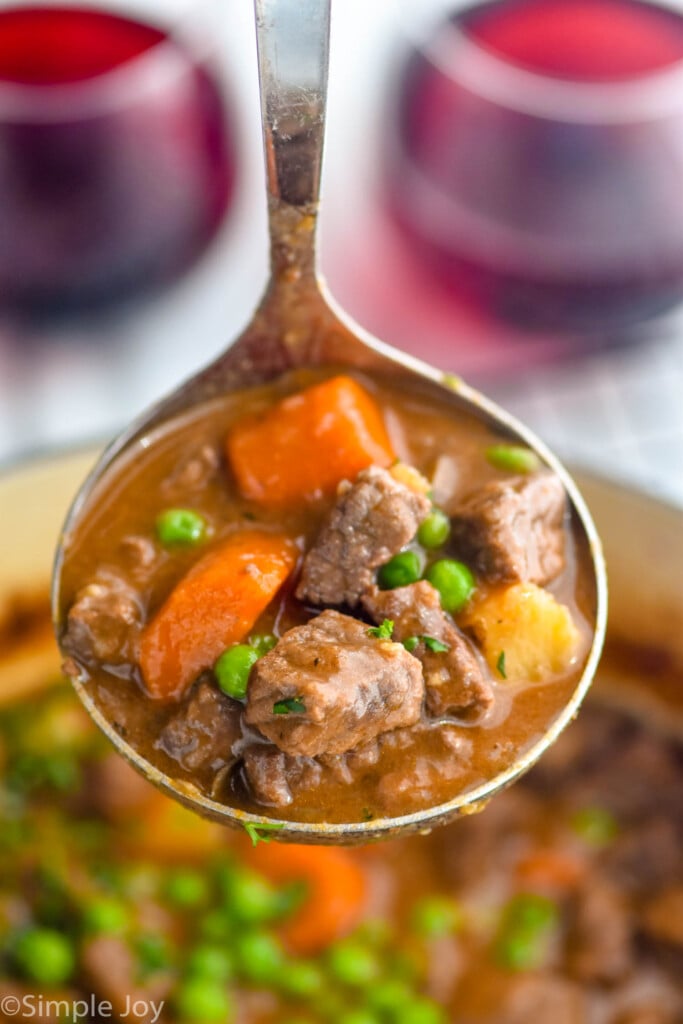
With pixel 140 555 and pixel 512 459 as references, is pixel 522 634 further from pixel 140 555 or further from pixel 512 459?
pixel 140 555

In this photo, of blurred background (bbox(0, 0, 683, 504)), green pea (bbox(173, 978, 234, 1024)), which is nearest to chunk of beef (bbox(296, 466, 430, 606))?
blurred background (bbox(0, 0, 683, 504))

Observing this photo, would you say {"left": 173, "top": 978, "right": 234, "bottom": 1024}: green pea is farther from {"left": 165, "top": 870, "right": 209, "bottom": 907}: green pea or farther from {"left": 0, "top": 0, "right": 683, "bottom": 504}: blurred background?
{"left": 0, "top": 0, "right": 683, "bottom": 504}: blurred background

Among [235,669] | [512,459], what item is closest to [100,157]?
[512,459]

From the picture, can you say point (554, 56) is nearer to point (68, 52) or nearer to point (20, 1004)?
point (68, 52)

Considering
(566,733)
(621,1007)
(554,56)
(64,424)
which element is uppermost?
(554,56)

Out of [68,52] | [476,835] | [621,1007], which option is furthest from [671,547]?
[68,52]

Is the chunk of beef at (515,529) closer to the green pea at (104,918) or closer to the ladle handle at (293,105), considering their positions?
the ladle handle at (293,105)
